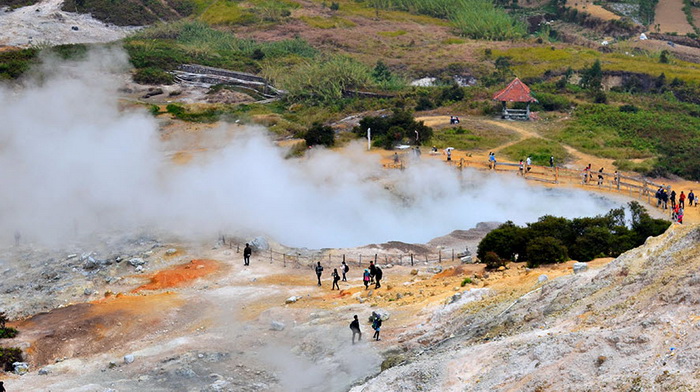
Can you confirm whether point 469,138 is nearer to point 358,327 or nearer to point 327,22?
point 358,327

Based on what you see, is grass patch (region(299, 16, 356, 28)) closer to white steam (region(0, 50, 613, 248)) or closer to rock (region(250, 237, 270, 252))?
white steam (region(0, 50, 613, 248))

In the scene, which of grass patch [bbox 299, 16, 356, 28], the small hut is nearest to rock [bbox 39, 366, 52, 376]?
the small hut

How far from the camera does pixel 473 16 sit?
241 feet

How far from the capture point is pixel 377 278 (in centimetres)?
1934

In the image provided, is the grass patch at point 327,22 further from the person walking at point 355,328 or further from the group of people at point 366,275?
the person walking at point 355,328

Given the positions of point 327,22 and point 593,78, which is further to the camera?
point 327,22

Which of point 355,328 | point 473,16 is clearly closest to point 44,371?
point 355,328

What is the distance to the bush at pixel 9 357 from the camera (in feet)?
51.7

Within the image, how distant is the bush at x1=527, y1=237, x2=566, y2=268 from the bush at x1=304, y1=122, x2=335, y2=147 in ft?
58.5

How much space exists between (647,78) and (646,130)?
47.6 ft

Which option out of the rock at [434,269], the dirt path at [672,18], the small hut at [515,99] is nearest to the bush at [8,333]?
the rock at [434,269]

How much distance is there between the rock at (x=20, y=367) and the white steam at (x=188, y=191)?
349 inches

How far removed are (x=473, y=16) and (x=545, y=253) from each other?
5692cm

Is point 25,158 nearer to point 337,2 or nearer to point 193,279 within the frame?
point 193,279
